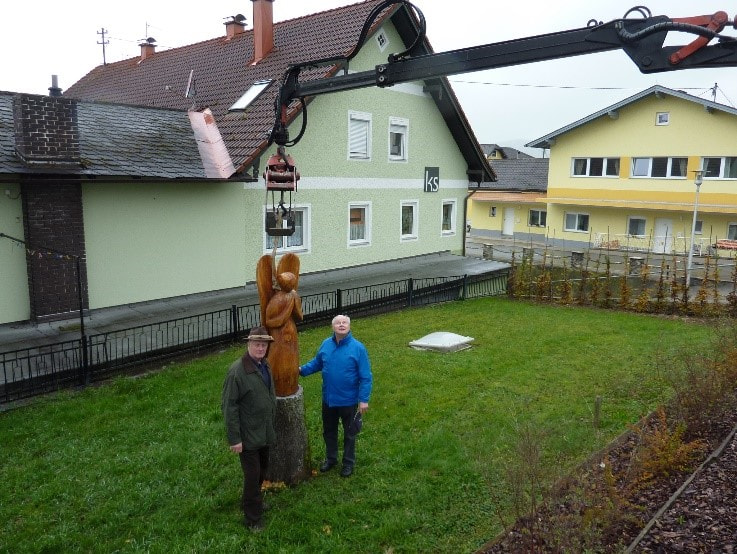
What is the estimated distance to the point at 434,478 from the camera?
5.98 metres

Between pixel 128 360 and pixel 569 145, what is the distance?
98.1ft

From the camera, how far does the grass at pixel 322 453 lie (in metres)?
5.10

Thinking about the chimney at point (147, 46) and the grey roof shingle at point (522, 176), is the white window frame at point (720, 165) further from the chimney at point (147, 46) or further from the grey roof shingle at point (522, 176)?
the chimney at point (147, 46)

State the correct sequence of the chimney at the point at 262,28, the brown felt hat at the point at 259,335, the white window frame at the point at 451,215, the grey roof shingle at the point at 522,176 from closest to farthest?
the brown felt hat at the point at 259,335
the chimney at the point at 262,28
the white window frame at the point at 451,215
the grey roof shingle at the point at 522,176

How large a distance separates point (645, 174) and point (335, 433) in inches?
1178

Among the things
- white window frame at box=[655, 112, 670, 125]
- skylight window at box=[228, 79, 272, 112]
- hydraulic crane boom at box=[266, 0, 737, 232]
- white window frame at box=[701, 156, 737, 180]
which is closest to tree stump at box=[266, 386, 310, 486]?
hydraulic crane boom at box=[266, 0, 737, 232]

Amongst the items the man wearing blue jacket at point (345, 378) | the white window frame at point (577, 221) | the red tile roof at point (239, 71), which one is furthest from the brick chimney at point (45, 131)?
the white window frame at point (577, 221)

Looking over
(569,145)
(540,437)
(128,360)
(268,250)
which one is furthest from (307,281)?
(569,145)

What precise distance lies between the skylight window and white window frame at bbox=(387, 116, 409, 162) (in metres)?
4.36

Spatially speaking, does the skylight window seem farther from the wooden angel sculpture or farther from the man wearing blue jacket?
the man wearing blue jacket

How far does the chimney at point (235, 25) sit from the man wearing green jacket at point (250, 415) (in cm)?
1853

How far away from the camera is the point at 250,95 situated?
16.2 m

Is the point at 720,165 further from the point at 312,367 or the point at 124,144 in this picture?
the point at 312,367

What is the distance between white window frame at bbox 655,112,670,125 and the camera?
97.3 ft
